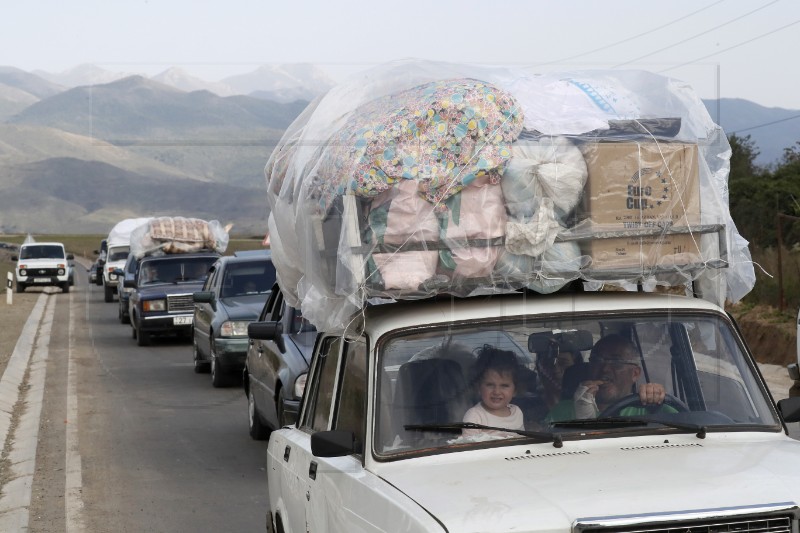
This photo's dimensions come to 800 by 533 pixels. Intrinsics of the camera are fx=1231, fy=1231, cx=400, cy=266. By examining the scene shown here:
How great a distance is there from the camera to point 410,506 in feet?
13.3

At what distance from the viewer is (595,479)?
415 centimetres

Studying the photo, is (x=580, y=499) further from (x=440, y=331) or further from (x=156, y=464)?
(x=156, y=464)

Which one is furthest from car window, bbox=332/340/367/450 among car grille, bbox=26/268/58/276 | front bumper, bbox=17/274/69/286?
front bumper, bbox=17/274/69/286

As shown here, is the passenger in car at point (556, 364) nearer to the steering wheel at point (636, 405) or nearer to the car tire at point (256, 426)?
the steering wheel at point (636, 405)

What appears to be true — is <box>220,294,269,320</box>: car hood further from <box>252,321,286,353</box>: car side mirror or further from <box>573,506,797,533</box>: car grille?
<box>573,506,797,533</box>: car grille

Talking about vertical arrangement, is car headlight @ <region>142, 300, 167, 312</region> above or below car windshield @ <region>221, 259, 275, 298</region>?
below

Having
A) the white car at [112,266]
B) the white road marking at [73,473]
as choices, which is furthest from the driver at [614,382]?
the white car at [112,266]

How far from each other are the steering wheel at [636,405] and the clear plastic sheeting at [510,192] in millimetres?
529

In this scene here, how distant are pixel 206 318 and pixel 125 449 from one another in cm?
562

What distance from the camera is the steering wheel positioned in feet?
16.4

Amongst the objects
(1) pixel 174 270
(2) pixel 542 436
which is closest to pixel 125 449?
(2) pixel 542 436

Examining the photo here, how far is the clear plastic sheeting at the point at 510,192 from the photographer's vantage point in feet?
16.5

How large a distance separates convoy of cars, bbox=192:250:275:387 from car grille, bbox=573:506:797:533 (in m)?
12.9

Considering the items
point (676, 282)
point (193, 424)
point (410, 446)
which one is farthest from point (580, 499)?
point (193, 424)
